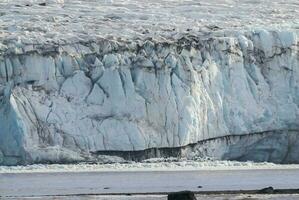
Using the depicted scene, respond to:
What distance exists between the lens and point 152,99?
17.1 metres

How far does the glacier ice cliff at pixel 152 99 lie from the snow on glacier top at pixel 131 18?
688 mm

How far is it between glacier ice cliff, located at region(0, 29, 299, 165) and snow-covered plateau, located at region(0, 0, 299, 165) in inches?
0.7

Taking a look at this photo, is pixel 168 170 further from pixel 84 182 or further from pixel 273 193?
pixel 273 193

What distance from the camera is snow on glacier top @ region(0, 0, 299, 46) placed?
60.4 feet

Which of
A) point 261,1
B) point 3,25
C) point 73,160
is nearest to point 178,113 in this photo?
point 73,160

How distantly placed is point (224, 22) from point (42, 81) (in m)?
4.59

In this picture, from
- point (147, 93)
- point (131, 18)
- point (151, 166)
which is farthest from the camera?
point (131, 18)

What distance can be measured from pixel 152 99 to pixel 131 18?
11.7ft

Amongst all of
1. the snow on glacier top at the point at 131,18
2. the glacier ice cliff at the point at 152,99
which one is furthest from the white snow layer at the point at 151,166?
the snow on glacier top at the point at 131,18

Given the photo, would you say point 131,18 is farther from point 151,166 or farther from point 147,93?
point 151,166

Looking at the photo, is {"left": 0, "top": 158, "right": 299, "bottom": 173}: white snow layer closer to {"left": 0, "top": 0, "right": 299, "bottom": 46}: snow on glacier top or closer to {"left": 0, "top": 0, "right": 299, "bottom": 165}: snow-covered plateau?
{"left": 0, "top": 0, "right": 299, "bottom": 165}: snow-covered plateau

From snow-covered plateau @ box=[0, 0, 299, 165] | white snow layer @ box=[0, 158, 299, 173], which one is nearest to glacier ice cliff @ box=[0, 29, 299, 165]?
snow-covered plateau @ box=[0, 0, 299, 165]

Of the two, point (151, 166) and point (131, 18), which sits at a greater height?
point (131, 18)

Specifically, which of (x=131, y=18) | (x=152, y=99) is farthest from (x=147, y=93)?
(x=131, y=18)
